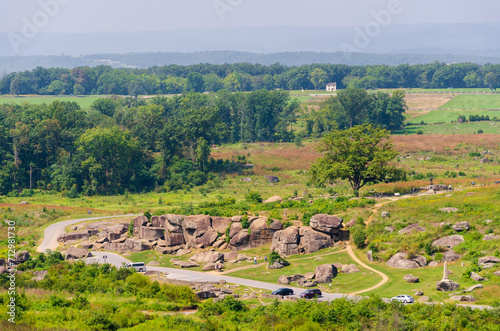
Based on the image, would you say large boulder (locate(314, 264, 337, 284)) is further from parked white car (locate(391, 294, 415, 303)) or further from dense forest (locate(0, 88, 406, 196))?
dense forest (locate(0, 88, 406, 196))

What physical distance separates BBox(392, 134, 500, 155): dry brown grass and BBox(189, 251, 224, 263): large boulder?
67603 mm

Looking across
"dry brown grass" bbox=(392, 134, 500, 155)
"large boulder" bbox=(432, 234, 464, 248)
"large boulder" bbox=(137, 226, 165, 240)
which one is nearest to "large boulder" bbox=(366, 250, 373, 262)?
"large boulder" bbox=(432, 234, 464, 248)

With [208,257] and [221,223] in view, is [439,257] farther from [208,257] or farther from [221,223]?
[221,223]

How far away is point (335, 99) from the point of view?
166 m

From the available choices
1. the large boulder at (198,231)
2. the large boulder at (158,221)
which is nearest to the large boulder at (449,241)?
the large boulder at (198,231)

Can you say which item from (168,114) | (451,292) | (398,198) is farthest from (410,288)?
(168,114)

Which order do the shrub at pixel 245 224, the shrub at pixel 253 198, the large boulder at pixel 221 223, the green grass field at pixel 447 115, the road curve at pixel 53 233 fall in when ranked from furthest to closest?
the green grass field at pixel 447 115, the shrub at pixel 253 198, the road curve at pixel 53 233, the large boulder at pixel 221 223, the shrub at pixel 245 224

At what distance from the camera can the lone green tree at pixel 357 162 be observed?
75562mm

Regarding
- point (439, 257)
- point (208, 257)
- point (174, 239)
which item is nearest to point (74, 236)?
point (174, 239)

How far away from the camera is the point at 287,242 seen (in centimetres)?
6209

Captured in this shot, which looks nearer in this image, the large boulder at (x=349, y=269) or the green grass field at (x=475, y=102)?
the large boulder at (x=349, y=269)

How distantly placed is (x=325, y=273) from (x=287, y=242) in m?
10.3

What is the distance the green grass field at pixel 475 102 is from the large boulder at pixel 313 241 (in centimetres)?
14264

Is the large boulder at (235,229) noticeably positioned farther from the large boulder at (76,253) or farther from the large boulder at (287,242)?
the large boulder at (76,253)
